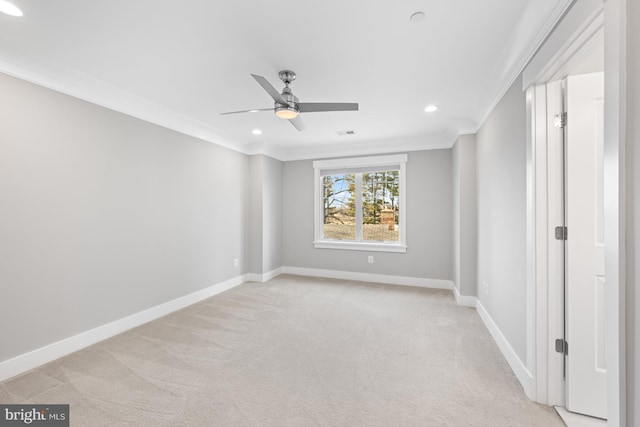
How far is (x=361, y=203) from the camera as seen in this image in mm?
4957

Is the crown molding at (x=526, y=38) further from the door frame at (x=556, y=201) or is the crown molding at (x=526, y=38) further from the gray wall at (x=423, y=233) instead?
the gray wall at (x=423, y=233)

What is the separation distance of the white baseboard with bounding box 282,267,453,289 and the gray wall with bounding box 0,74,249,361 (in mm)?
1927

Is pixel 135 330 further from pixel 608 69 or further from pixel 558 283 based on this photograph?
pixel 608 69

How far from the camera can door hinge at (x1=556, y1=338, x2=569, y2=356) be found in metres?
1.67

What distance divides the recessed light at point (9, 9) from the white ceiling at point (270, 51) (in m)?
0.04

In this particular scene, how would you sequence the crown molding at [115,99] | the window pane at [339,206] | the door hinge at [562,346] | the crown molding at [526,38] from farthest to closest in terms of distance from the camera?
the window pane at [339,206] → the crown molding at [115,99] → the door hinge at [562,346] → the crown molding at [526,38]

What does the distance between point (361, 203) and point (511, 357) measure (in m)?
3.23

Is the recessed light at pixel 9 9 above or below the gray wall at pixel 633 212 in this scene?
above

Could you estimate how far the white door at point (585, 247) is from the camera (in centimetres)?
157

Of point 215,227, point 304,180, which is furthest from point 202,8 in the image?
point 304,180

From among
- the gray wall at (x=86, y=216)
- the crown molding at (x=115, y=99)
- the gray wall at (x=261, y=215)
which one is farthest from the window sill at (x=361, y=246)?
the crown molding at (x=115, y=99)

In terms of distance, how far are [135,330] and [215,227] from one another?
5.41 feet

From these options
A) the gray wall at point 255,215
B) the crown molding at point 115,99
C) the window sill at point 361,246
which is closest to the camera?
the crown molding at point 115,99

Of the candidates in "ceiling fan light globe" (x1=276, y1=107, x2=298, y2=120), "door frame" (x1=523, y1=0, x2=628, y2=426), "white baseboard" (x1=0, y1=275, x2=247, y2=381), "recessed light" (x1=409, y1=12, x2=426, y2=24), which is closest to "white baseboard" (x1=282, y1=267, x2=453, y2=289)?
"white baseboard" (x1=0, y1=275, x2=247, y2=381)
